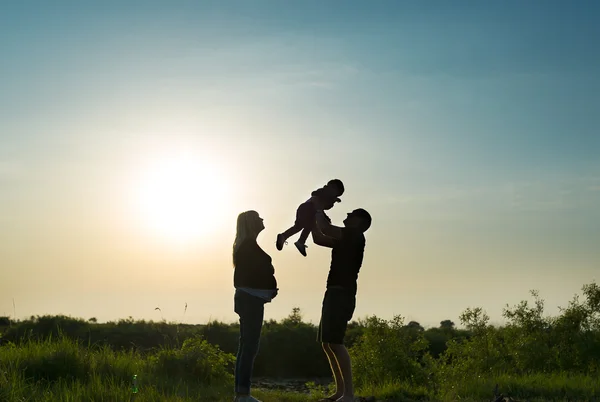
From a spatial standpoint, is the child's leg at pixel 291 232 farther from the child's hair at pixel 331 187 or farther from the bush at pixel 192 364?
the bush at pixel 192 364

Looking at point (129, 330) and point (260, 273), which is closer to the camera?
point (260, 273)

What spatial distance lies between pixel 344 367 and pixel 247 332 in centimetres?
162

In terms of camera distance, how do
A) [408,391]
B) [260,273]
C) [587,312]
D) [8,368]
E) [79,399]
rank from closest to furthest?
[260,273] < [79,399] < [8,368] < [408,391] < [587,312]

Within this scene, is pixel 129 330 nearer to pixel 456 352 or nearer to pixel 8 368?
pixel 456 352

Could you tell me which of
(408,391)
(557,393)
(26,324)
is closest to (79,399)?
(408,391)

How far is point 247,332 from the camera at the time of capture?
9883 millimetres

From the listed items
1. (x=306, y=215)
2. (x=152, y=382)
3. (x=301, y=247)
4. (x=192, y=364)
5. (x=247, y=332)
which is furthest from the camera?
(x=192, y=364)

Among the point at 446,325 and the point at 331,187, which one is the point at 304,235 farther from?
the point at 446,325

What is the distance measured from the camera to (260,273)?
990 centimetres

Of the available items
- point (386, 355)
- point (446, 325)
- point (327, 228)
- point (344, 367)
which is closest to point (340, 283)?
point (327, 228)

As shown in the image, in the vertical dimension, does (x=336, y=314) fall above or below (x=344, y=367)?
above

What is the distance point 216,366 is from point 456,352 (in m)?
10.9

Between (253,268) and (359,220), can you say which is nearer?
(253,268)

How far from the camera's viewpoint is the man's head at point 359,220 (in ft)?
34.0
